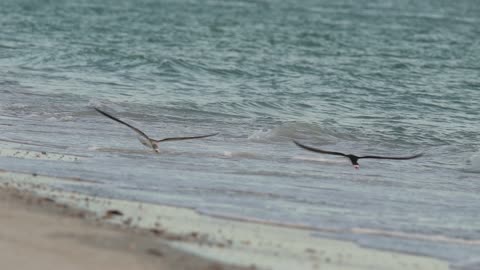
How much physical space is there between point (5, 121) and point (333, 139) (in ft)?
14.4

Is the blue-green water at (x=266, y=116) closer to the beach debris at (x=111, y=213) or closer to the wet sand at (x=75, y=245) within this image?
the beach debris at (x=111, y=213)

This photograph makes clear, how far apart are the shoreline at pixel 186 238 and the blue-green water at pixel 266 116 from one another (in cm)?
31

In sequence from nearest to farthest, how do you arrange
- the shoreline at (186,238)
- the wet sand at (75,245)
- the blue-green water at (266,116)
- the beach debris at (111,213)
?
the wet sand at (75,245) < the shoreline at (186,238) < the beach debris at (111,213) < the blue-green water at (266,116)

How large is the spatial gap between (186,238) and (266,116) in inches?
344

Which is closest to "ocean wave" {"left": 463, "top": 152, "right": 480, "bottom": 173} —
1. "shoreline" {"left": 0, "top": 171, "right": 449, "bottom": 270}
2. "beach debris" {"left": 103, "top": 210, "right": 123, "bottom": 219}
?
"shoreline" {"left": 0, "top": 171, "right": 449, "bottom": 270}

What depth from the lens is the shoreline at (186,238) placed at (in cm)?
679

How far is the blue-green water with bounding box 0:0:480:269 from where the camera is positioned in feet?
28.9

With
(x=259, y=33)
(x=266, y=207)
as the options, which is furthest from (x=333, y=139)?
(x=259, y=33)

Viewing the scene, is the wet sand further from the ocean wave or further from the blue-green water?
the ocean wave

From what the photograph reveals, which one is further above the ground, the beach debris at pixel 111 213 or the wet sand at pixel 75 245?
the wet sand at pixel 75 245

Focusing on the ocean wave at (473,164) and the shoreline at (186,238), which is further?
the ocean wave at (473,164)

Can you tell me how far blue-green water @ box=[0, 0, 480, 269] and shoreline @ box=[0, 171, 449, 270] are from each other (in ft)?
1.01

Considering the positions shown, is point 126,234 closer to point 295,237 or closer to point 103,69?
point 295,237

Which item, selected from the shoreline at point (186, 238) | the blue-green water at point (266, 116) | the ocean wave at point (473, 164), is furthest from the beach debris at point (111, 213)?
the ocean wave at point (473, 164)
